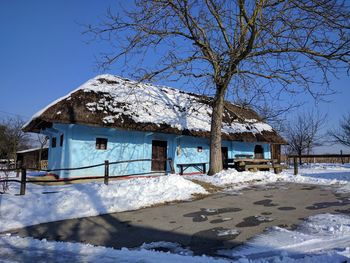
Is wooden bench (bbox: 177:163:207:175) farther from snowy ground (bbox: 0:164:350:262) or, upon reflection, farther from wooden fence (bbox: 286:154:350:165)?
wooden fence (bbox: 286:154:350:165)

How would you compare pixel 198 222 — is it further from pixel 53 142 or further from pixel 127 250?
Answer: pixel 53 142

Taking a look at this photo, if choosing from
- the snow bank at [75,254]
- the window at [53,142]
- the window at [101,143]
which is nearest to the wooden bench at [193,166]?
the window at [101,143]

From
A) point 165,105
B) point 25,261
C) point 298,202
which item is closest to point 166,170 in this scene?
point 165,105

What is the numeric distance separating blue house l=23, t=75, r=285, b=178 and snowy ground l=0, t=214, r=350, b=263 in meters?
7.69

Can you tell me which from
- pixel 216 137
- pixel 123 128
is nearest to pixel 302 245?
pixel 216 137

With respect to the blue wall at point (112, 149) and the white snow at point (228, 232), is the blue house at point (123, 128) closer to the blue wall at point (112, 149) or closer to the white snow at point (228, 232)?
the blue wall at point (112, 149)

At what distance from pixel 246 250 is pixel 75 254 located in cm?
256

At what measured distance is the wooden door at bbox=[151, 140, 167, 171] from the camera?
53.7 feet

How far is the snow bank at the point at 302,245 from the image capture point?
3.66 m

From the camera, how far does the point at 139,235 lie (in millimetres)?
5277

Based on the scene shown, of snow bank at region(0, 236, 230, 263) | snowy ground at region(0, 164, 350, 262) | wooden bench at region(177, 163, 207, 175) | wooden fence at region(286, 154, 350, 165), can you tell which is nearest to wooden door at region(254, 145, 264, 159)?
wooden bench at region(177, 163, 207, 175)

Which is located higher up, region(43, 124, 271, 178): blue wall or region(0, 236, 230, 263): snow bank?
region(43, 124, 271, 178): blue wall

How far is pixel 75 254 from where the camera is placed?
4273mm

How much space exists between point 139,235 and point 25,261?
Answer: 1.92 metres
